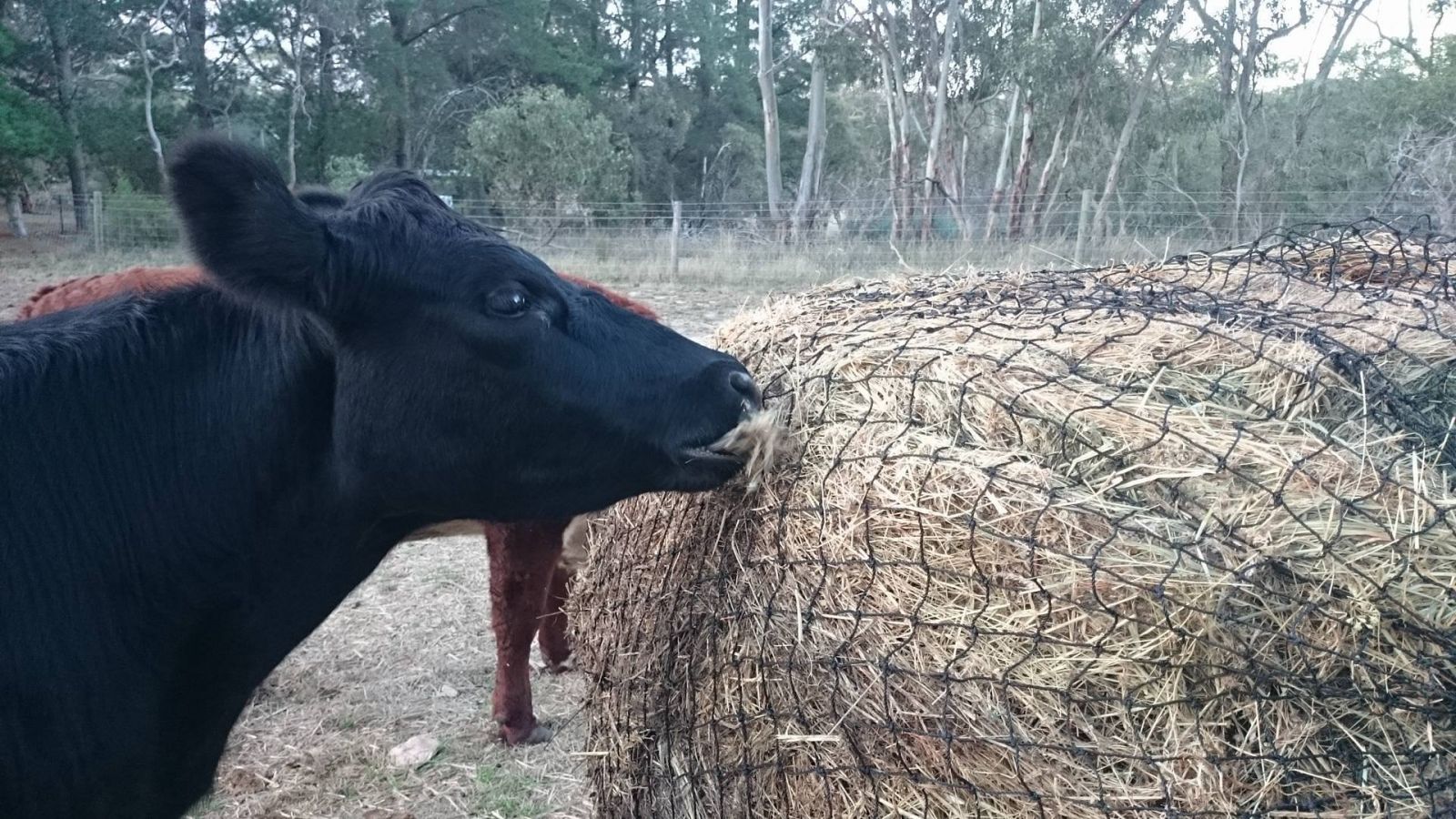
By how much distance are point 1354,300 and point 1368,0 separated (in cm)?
2537

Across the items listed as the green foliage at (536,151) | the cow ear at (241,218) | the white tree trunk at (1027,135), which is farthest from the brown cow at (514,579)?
the green foliage at (536,151)

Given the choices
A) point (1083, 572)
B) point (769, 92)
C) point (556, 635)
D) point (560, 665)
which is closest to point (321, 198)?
point (1083, 572)

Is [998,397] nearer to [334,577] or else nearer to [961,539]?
[961,539]

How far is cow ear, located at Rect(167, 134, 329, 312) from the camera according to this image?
1.83 meters

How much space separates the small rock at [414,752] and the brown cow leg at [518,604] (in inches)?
11.4

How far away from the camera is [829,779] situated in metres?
2.14

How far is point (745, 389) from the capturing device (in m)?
2.23

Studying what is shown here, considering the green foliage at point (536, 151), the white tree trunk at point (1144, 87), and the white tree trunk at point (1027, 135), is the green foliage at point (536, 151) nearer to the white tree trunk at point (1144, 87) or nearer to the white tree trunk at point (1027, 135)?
the white tree trunk at point (1027, 135)

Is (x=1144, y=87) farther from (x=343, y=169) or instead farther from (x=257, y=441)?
(x=257, y=441)

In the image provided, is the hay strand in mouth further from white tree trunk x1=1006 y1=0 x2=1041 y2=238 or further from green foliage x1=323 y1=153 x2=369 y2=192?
green foliage x1=323 y1=153 x2=369 y2=192

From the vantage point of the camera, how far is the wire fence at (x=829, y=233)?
15.6 m

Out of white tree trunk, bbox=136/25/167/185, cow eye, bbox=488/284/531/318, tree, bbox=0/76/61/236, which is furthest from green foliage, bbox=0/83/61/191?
cow eye, bbox=488/284/531/318

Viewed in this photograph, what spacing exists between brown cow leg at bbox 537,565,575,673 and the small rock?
31.5 inches

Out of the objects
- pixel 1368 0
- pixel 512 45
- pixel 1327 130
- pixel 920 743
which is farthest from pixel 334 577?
pixel 512 45
